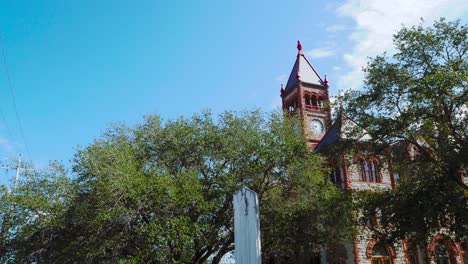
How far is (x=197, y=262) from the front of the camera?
2008cm

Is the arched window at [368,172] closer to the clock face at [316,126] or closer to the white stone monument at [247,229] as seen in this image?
the clock face at [316,126]

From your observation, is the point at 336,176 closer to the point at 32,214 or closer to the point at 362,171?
the point at 362,171

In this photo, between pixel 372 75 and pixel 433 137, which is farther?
pixel 372 75

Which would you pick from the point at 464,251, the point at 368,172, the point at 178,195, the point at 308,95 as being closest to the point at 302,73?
the point at 308,95

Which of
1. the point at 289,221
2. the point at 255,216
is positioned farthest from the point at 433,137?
the point at 255,216

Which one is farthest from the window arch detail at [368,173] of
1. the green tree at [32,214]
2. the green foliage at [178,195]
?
the green tree at [32,214]

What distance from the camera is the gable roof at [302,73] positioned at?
142 feet

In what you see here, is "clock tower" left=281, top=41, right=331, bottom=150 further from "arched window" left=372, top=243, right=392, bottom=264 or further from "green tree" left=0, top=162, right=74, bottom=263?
"green tree" left=0, top=162, right=74, bottom=263

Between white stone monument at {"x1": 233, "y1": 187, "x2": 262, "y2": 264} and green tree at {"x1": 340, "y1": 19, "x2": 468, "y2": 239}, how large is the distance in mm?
11155

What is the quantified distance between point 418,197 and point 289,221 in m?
6.25

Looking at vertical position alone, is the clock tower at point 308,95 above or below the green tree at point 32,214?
above

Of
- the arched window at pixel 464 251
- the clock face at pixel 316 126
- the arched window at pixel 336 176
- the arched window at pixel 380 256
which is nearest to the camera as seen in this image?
the arched window at pixel 380 256

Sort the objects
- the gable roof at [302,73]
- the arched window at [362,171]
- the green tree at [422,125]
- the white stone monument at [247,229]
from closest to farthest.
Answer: the white stone monument at [247,229]
the green tree at [422,125]
the arched window at [362,171]
the gable roof at [302,73]

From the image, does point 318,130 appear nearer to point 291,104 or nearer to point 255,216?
A: point 291,104
